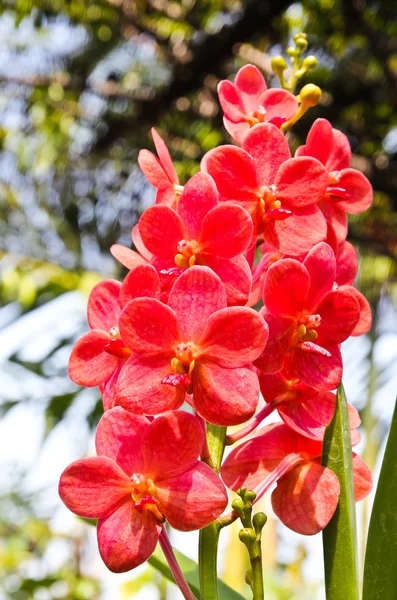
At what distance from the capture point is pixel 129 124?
2549 millimetres

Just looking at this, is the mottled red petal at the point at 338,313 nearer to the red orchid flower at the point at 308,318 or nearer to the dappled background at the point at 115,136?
the red orchid flower at the point at 308,318

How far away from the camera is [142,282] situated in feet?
1.77

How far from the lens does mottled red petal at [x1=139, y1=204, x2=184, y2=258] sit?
570mm

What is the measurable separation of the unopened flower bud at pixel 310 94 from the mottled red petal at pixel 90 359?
1.00ft

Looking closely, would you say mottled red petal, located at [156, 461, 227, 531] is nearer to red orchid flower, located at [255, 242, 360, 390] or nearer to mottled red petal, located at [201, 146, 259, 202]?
red orchid flower, located at [255, 242, 360, 390]

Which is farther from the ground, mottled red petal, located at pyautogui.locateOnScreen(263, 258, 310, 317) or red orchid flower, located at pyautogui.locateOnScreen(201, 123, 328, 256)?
red orchid flower, located at pyautogui.locateOnScreen(201, 123, 328, 256)

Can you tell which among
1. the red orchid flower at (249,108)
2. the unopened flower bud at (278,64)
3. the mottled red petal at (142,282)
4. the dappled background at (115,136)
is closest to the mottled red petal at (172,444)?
the mottled red petal at (142,282)

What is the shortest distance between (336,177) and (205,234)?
168 mm

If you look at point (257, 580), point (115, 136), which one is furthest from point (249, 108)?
point (115, 136)

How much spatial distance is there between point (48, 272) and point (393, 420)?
6.64 ft

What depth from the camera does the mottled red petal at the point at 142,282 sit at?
54 cm

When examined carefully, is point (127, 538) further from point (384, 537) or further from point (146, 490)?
point (384, 537)

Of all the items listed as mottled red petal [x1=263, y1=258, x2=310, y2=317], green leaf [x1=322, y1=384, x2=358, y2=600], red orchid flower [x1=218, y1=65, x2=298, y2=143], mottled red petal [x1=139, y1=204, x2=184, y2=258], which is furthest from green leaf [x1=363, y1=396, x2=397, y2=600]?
red orchid flower [x1=218, y1=65, x2=298, y2=143]

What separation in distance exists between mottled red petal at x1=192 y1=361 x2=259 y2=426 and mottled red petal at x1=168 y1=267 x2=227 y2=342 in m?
0.03
